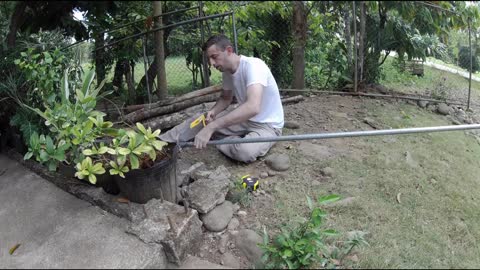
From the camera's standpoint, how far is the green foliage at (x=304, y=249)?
213cm

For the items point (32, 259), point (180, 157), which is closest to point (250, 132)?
point (180, 157)

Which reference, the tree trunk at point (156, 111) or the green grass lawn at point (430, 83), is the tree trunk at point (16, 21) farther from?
the green grass lawn at point (430, 83)

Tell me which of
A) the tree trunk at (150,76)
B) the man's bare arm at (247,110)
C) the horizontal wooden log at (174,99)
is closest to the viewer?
the man's bare arm at (247,110)

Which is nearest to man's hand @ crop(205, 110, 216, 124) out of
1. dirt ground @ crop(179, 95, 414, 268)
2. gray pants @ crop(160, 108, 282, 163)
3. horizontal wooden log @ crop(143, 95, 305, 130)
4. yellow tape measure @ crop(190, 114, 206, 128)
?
yellow tape measure @ crop(190, 114, 206, 128)

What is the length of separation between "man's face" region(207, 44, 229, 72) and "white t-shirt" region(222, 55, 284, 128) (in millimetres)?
184

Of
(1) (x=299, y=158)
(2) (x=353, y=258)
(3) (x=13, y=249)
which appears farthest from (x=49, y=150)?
(1) (x=299, y=158)

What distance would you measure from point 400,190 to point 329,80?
111 inches

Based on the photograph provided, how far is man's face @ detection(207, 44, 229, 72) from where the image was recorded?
9.28ft

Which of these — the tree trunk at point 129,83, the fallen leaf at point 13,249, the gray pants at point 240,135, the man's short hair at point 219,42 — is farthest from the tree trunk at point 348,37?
the tree trunk at point 129,83

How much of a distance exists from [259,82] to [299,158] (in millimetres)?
927

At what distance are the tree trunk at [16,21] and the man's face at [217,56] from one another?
1.18 metres

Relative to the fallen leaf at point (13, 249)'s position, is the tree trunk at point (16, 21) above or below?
above

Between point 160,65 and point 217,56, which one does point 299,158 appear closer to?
point 217,56

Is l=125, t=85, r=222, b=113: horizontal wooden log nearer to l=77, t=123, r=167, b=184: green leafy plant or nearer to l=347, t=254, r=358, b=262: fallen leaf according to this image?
l=77, t=123, r=167, b=184: green leafy plant
